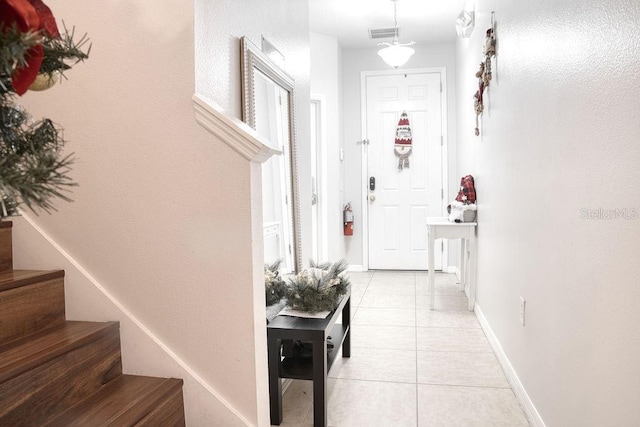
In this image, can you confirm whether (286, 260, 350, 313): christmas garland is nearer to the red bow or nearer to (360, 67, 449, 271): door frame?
the red bow

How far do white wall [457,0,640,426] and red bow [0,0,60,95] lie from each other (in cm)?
121

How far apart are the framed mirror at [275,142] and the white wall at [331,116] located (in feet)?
8.67

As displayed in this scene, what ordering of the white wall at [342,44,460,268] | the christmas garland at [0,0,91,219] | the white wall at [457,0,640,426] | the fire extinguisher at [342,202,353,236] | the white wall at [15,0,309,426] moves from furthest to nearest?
the fire extinguisher at [342,202,353,236], the white wall at [342,44,460,268], the white wall at [15,0,309,426], the white wall at [457,0,640,426], the christmas garland at [0,0,91,219]

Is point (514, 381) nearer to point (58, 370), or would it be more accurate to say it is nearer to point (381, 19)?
point (58, 370)

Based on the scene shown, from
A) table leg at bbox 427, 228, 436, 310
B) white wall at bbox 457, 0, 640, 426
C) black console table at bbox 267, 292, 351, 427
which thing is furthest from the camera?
table leg at bbox 427, 228, 436, 310

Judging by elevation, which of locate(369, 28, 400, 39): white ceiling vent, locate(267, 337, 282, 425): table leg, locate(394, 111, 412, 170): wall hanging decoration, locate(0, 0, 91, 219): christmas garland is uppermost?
locate(369, 28, 400, 39): white ceiling vent

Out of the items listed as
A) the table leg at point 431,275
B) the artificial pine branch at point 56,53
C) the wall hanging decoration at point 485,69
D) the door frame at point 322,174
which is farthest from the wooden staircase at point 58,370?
the door frame at point 322,174

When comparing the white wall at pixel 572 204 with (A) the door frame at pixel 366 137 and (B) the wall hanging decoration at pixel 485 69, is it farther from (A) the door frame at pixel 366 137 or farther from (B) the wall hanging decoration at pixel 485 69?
(A) the door frame at pixel 366 137

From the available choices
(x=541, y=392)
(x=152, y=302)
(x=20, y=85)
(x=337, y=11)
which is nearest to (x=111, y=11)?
(x=152, y=302)

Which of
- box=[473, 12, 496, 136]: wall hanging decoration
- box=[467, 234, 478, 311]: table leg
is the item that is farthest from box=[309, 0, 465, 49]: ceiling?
box=[467, 234, 478, 311]: table leg

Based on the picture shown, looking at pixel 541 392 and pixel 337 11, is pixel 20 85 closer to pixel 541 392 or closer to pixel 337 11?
pixel 541 392

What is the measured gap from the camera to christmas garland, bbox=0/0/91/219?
22.1 inches

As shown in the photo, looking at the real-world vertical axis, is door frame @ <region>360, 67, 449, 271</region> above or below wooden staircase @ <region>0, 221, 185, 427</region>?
above

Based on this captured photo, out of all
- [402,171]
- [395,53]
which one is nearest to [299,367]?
[395,53]
